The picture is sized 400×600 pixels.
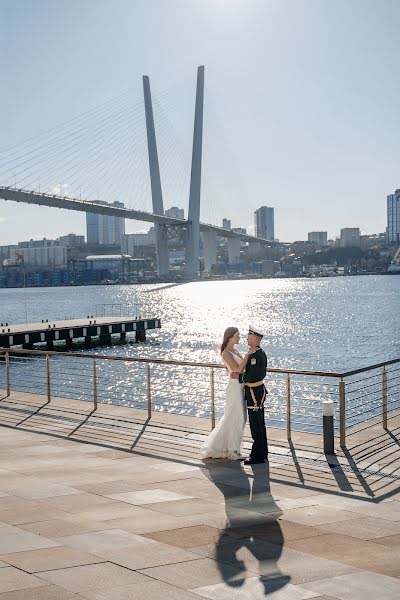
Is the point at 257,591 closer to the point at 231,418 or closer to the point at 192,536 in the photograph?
the point at 192,536

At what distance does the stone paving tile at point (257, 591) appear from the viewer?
5691 mm

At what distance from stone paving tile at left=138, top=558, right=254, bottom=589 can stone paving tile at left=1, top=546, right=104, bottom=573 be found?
0.53m

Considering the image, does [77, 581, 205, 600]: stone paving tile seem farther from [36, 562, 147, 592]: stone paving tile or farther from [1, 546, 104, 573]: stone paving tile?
[1, 546, 104, 573]: stone paving tile

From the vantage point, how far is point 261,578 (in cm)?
605

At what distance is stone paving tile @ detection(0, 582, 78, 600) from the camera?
567 centimetres

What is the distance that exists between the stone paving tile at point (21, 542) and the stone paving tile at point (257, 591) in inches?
63.1

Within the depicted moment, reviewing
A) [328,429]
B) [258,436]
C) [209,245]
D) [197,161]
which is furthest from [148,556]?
[209,245]

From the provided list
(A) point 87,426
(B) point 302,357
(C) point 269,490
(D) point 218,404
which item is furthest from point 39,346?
(C) point 269,490

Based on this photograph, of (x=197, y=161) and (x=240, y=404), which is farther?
(x=197, y=161)

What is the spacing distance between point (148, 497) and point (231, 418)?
1923 mm

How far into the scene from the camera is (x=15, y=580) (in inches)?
237

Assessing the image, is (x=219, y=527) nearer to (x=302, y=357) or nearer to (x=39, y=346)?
(x=302, y=357)

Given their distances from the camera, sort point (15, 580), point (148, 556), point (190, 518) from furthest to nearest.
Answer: point (190, 518) → point (148, 556) → point (15, 580)

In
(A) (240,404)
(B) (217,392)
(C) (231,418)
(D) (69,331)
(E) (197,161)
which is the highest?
(E) (197,161)
